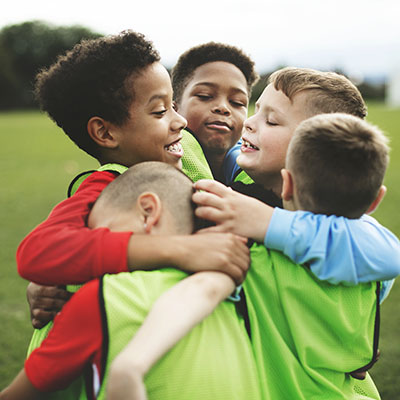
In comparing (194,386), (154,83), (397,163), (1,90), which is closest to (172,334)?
(194,386)

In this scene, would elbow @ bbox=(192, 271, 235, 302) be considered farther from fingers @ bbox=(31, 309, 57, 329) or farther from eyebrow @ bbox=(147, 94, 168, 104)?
eyebrow @ bbox=(147, 94, 168, 104)

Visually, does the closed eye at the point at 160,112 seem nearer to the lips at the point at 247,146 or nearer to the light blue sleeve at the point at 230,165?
the lips at the point at 247,146

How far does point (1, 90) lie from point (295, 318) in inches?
2231

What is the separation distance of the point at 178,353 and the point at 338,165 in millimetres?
826

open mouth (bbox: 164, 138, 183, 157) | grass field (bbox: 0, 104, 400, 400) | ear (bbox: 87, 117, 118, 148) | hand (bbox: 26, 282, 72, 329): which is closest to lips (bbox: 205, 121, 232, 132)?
open mouth (bbox: 164, 138, 183, 157)

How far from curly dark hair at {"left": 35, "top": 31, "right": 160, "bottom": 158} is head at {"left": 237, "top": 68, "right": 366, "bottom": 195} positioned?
0.58m

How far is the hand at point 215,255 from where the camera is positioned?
1640 millimetres

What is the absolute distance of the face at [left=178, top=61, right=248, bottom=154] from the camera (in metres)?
3.02

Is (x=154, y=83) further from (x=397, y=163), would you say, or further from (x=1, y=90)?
(x=1, y=90)

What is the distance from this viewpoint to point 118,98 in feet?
7.35

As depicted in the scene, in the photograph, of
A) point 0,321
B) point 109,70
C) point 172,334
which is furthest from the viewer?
point 0,321

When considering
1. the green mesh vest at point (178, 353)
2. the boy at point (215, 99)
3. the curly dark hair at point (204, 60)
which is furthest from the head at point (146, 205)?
the curly dark hair at point (204, 60)

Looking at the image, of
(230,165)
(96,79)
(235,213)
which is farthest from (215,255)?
(230,165)

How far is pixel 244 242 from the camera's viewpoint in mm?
1768
